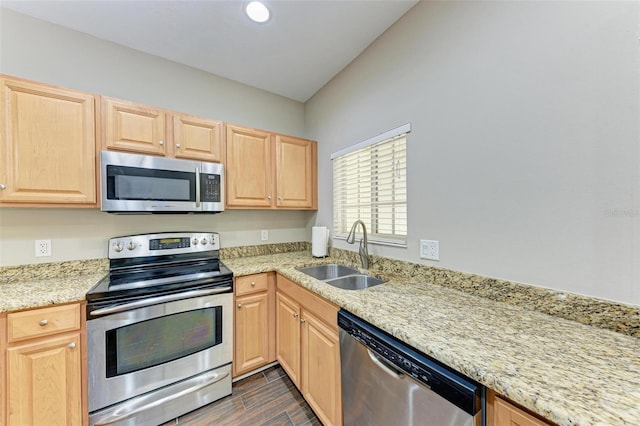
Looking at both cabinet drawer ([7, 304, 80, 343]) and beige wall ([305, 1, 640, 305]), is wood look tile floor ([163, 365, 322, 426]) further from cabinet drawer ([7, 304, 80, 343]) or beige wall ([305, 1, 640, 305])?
beige wall ([305, 1, 640, 305])

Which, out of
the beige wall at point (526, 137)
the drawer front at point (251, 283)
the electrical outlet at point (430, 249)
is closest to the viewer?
the beige wall at point (526, 137)

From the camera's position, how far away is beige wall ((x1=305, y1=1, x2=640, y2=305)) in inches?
34.7

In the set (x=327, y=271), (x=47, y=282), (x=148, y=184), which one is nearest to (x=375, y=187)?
(x=327, y=271)

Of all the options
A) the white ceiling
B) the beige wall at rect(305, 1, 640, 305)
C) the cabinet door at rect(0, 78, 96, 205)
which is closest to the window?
the beige wall at rect(305, 1, 640, 305)

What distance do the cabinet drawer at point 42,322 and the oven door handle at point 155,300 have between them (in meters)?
0.09

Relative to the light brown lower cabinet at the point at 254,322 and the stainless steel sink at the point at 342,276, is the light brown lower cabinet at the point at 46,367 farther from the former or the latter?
the stainless steel sink at the point at 342,276

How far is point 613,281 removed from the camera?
888mm

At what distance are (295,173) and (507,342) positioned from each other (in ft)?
6.88

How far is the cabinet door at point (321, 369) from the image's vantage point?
1318mm

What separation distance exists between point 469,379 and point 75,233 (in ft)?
8.27

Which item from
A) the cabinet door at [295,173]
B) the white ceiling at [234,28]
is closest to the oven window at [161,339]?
the cabinet door at [295,173]

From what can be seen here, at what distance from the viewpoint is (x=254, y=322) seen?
6.36ft

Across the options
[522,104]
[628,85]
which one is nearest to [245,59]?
[522,104]

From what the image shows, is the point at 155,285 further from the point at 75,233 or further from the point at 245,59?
the point at 245,59
